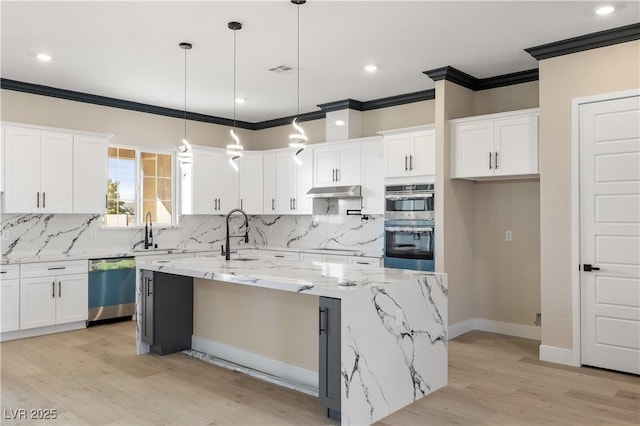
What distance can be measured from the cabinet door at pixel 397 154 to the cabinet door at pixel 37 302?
164 inches

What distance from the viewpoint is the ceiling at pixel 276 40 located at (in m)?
3.95

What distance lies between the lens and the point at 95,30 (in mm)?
4375

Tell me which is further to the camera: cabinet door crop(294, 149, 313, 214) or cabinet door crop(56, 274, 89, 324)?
cabinet door crop(294, 149, 313, 214)

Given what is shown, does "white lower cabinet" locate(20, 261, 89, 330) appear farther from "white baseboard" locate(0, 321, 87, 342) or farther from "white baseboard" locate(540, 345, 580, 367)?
"white baseboard" locate(540, 345, 580, 367)

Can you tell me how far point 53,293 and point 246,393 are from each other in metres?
3.21

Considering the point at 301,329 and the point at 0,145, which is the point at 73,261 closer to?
the point at 0,145

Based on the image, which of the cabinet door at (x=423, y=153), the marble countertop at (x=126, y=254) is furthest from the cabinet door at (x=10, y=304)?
the cabinet door at (x=423, y=153)

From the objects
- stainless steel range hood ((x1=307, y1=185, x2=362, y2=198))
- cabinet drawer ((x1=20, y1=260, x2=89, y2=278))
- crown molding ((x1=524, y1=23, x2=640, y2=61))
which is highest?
crown molding ((x1=524, y1=23, x2=640, y2=61))

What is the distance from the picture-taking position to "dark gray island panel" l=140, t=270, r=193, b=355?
4.83m

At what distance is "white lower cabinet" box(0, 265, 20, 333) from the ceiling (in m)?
2.23

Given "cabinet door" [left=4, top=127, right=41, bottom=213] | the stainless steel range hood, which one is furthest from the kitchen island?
"cabinet door" [left=4, top=127, right=41, bottom=213]

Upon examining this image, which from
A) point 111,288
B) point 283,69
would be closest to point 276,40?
point 283,69

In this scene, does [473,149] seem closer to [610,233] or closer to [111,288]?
[610,233]

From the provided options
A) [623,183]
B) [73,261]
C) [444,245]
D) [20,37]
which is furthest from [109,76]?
[623,183]
